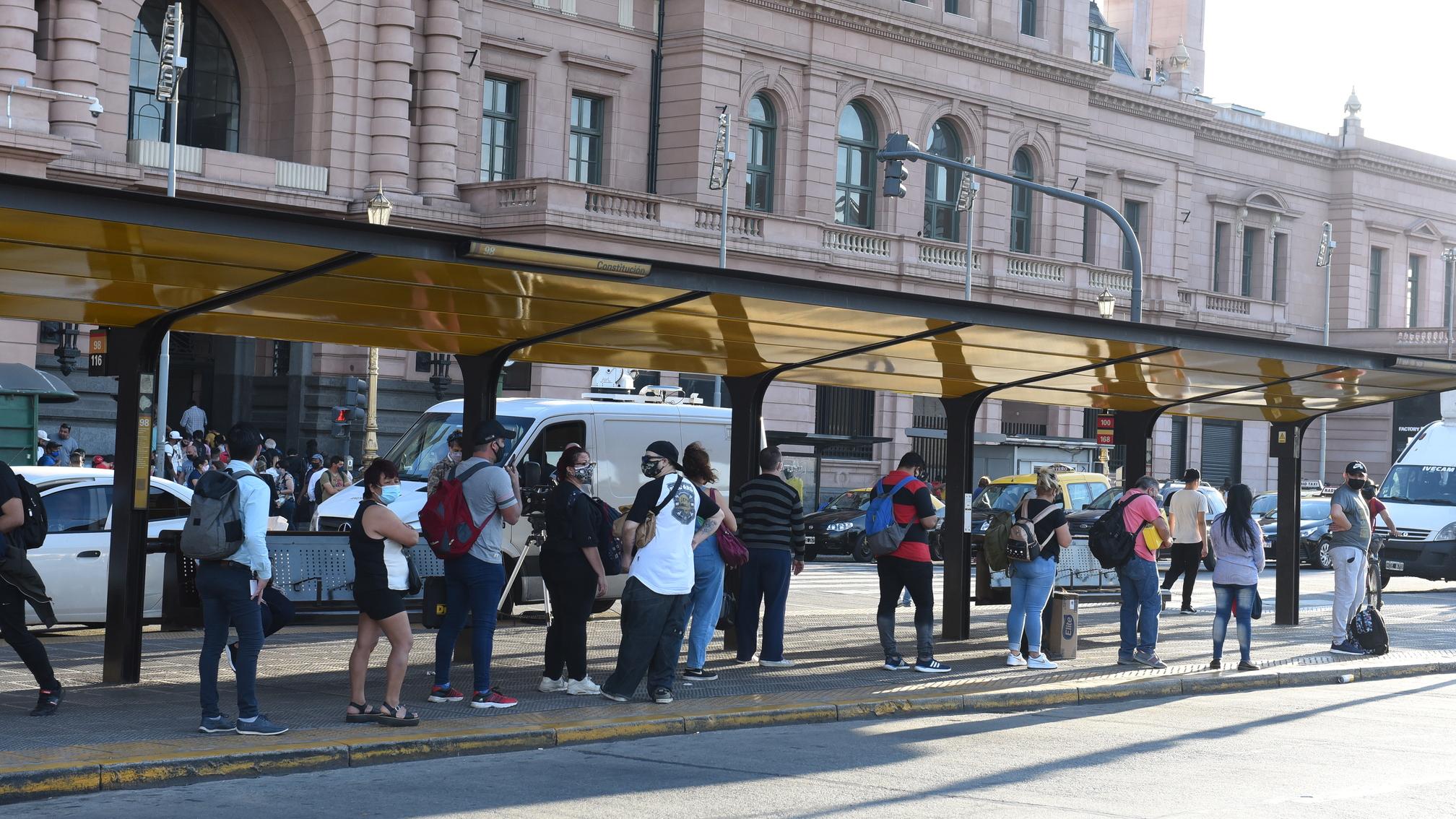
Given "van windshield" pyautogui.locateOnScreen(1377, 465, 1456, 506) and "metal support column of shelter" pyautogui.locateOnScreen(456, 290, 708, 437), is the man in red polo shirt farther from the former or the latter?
"van windshield" pyautogui.locateOnScreen(1377, 465, 1456, 506)

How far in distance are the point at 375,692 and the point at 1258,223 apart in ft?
201

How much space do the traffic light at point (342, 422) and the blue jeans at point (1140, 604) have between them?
19.8 meters

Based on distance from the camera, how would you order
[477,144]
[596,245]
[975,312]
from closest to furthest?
[975,312] < [596,245] < [477,144]

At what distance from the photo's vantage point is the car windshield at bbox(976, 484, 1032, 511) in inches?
1318

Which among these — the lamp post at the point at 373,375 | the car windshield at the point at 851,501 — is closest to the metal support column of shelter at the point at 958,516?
the lamp post at the point at 373,375

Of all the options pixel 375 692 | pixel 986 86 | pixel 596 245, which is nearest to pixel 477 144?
pixel 596 245

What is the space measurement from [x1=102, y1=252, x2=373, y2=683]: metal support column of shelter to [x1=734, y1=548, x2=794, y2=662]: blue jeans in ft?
15.8

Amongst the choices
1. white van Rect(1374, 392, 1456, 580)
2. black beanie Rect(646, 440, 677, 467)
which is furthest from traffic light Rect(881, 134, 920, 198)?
black beanie Rect(646, 440, 677, 467)

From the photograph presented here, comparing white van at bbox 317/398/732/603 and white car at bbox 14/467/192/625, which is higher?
white van at bbox 317/398/732/603

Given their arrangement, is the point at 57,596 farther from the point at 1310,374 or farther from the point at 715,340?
the point at 1310,374

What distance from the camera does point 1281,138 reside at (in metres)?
68.2

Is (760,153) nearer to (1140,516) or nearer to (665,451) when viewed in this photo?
(1140,516)

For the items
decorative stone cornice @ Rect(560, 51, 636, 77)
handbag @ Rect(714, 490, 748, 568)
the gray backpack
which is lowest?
handbag @ Rect(714, 490, 748, 568)

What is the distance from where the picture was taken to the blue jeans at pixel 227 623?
10.5m
